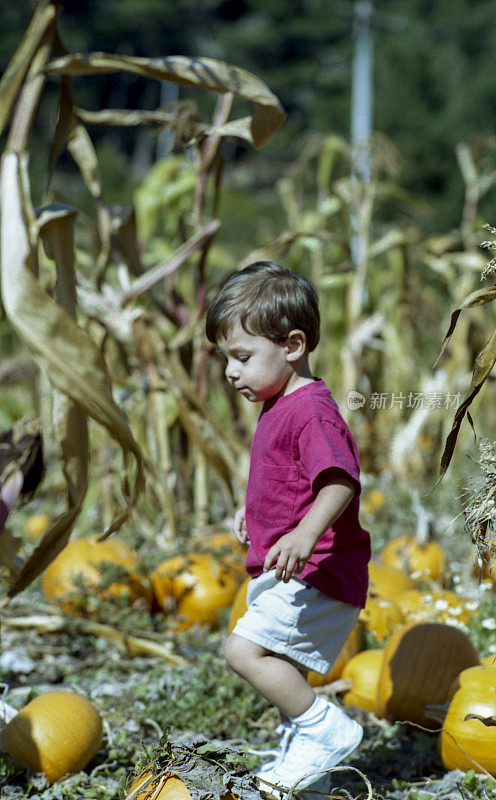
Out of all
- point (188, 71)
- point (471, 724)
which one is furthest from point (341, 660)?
point (188, 71)

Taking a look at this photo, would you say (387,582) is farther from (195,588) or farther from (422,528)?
(195,588)

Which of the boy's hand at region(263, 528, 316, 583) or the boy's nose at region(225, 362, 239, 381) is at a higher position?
the boy's nose at region(225, 362, 239, 381)

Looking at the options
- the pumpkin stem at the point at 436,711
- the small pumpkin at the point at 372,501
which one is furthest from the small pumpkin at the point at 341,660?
the small pumpkin at the point at 372,501

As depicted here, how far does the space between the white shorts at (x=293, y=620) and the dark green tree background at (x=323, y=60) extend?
12.0 feet

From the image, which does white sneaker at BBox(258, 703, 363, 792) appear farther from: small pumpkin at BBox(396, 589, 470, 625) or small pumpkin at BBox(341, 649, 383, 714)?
small pumpkin at BBox(396, 589, 470, 625)

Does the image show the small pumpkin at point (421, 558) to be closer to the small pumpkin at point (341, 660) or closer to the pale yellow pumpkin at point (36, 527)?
the small pumpkin at point (341, 660)

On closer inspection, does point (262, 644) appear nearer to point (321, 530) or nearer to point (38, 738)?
point (321, 530)

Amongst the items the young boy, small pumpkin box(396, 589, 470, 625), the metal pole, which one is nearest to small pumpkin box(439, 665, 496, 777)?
the young boy

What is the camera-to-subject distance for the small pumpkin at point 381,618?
105 inches

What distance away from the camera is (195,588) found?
10.2ft

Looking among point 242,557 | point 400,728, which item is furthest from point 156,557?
point 400,728

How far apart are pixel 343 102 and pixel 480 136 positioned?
108ft

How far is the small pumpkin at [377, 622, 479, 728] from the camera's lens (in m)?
2.19

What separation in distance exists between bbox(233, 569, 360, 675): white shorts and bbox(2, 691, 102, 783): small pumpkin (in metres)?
0.51
